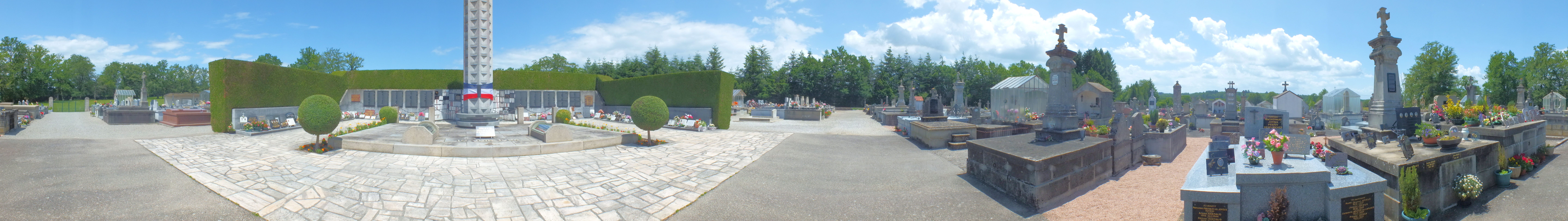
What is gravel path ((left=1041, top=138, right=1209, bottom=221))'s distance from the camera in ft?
19.7

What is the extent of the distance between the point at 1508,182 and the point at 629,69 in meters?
46.1

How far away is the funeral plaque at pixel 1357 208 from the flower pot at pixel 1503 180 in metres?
4.14

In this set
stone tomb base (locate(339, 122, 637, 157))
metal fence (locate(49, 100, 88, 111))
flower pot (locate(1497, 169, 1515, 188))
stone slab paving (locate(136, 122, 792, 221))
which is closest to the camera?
stone slab paving (locate(136, 122, 792, 221))

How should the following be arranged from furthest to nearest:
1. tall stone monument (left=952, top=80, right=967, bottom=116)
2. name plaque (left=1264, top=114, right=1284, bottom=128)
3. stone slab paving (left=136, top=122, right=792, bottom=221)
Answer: tall stone monument (left=952, top=80, right=967, bottom=116), name plaque (left=1264, top=114, right=1284, bottom=128), stone slab paving (left=136, top=122, right=792, bottom=221)

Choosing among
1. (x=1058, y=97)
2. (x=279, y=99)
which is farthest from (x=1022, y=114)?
(x=279, y=99)

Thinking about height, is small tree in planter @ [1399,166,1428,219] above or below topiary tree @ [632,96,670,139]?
below

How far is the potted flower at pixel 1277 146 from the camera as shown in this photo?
6.13 meters

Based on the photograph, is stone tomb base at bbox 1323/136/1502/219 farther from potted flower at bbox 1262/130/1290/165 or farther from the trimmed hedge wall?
the trimmed hedge wall

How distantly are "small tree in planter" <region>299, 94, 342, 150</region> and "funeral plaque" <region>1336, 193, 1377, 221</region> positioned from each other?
43.5ft

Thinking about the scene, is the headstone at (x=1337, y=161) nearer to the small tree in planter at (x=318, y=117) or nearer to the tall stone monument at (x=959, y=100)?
the small tree in planter at (x=318, y=117)

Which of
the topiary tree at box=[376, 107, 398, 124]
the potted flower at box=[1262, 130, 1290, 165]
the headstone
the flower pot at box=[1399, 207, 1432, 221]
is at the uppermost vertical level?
the topiary tree at box=[376, 107, 398, 124]

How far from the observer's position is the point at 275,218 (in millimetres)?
5598

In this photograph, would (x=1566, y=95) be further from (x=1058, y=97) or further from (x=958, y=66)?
(x=1058, y=97)

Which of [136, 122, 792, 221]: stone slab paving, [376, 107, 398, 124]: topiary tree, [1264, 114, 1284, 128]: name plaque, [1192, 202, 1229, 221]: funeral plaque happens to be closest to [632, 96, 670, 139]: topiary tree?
[136, 122, 792, 221]: stone slab paving
